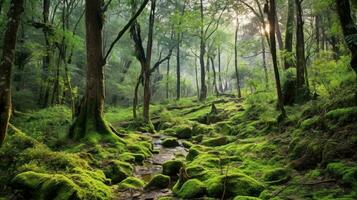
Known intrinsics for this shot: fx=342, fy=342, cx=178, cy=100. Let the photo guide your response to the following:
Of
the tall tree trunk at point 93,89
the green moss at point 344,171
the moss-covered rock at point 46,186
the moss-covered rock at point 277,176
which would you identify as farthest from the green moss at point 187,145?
the green moss at point 344,171

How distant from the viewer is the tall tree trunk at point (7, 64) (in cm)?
898

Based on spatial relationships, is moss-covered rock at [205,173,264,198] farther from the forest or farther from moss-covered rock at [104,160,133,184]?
moss-covered rock at [104,160,133,184]

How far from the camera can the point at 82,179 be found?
816cm

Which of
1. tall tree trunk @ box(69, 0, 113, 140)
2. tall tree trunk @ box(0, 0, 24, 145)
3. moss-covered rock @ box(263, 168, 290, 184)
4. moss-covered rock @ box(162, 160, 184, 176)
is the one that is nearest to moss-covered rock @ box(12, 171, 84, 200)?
tall tree trunk @ box(0, 0, 24, 145)

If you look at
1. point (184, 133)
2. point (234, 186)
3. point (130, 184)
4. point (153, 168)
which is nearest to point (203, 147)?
point (153, 168)

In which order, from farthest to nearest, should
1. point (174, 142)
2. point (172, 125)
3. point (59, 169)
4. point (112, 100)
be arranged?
point (112, 100) < point (172, 125) < point (174, 142) < point (59, 169)

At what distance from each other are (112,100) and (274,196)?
4431cm

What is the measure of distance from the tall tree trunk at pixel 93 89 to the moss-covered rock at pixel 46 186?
17.9 ft

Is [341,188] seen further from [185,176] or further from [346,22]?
[346,22]

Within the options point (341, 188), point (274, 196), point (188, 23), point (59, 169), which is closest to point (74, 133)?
point (59, 169)

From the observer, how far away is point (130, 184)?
30.5 feet

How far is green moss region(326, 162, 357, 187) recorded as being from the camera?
21.4 ft

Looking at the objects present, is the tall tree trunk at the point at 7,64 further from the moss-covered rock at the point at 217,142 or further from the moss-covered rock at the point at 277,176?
the moss-covered rock at the point at 217,142

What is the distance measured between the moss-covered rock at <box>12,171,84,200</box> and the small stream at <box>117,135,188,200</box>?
143 cm
